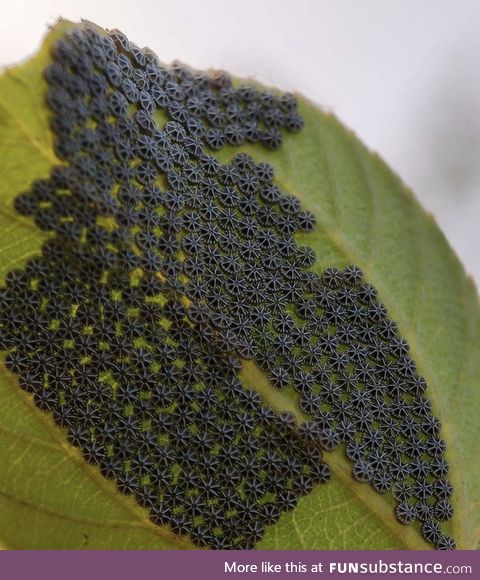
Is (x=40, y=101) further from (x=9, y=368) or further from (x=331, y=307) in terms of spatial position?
(x=331, y=307)

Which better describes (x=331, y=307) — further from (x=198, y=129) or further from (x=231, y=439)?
(x=198, y=129)

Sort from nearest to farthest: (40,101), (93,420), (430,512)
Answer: (40,101)
(93,420)
(430,512)

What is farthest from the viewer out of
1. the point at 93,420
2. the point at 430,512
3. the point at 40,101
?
the point at 430,512

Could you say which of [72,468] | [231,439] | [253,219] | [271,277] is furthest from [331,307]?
[72,468]

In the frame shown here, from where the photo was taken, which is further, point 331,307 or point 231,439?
point 331,307

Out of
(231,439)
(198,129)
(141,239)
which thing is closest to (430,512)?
(231,439)

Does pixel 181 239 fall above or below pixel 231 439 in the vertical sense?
above

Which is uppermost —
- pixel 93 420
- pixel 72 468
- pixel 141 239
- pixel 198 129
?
pixel 198 129
